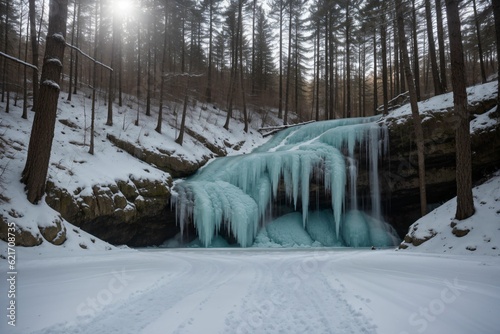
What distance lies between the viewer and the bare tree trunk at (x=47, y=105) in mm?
6641

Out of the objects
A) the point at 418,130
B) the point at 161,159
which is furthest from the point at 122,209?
the point at 418,130

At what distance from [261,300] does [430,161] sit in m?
11.6

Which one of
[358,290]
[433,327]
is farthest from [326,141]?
[433,327]

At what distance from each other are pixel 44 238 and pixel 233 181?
804cm

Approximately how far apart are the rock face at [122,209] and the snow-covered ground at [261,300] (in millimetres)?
4775

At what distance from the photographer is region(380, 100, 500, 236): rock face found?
10.1m

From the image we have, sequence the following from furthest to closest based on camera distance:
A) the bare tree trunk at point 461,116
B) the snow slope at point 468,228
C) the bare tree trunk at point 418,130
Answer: the bare tree trunk at point 418,130 < the bare tree trunk at point 461,116 < the snow slope at point 468,228

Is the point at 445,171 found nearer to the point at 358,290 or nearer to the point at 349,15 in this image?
the point at 358,290

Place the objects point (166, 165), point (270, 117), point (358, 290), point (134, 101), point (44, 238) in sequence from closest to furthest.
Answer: point (358, 290) < point (44, 238) < point (166, 165) < point (134, 101) < point (270, 117)

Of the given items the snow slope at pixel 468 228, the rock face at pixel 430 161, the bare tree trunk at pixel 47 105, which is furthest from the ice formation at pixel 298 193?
the bare tree trunk at pixel 47 105

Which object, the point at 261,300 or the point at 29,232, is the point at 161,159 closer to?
the point at 29,232

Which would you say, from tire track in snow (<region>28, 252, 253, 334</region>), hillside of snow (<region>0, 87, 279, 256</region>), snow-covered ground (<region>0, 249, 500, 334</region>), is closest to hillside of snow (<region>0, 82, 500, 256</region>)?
hillside of snow (<region>0, 87, 279, 256</region>)

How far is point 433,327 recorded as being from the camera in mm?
2133

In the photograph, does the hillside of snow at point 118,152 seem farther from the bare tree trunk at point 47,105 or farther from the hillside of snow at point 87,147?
the bare tree trunk at point 47,105
